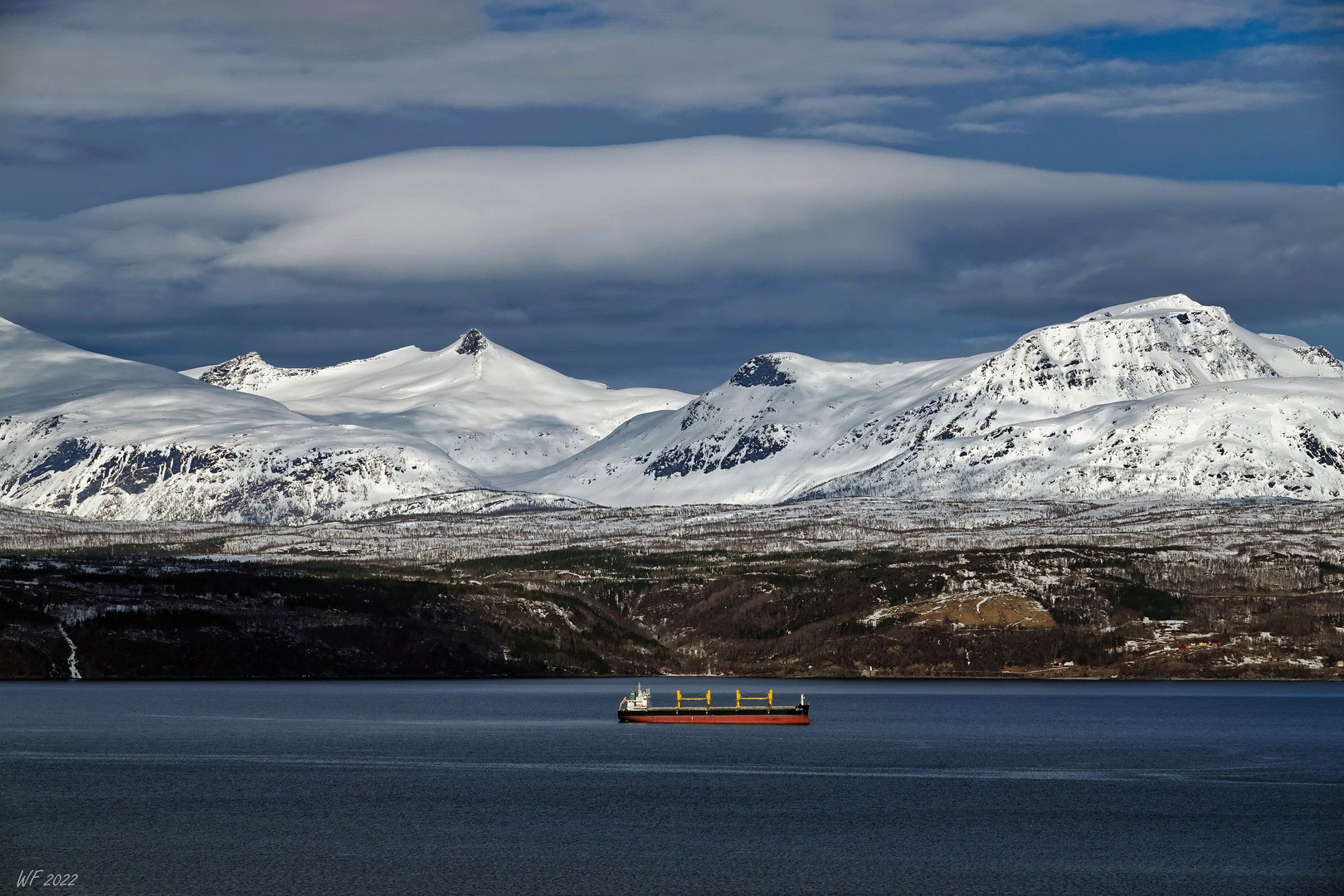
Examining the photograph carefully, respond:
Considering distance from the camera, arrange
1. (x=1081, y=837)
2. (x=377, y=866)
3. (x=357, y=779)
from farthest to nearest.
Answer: (x=357, y=779) < (x=1081, y=837) < (x=377, y=866)

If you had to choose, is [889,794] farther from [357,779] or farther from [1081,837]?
[357,779]

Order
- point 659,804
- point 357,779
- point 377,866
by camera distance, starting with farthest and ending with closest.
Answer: point 357,779
point 659,804
point 377,866

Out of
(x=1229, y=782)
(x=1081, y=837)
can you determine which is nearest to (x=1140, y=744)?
(x=1229, y=782)

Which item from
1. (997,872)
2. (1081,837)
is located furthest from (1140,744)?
(997,872)

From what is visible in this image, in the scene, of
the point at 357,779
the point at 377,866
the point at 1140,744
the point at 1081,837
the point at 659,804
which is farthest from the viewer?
the point at 1140,744

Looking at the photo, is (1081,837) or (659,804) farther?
(659,804)

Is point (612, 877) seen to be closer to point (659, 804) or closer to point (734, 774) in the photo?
point (659, 804)
